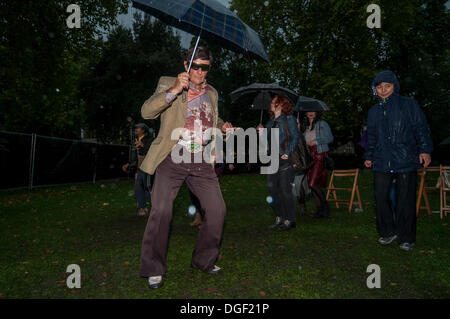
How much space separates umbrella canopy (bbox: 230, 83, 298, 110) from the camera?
7223mm

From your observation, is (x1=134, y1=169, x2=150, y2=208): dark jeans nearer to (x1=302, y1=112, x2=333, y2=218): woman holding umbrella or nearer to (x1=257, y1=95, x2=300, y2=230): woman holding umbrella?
(x1=257, y1=95, x2=300, y2=230): woman holding umbrella

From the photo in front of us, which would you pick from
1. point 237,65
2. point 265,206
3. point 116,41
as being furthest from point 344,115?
point 116,41

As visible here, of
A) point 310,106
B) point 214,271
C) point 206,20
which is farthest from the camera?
point 310,106

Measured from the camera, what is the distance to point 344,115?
25.4 metres

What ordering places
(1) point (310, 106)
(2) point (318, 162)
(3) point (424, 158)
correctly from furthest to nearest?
(1) point (310, 106), (2) point (318, 162), (3) point (424, 158)

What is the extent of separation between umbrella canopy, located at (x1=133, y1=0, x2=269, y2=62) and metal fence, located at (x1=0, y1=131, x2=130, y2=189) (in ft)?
36.8

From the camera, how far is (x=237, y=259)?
16.5 feet

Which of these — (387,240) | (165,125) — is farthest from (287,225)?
(165,125)

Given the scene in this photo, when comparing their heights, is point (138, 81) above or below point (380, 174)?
above

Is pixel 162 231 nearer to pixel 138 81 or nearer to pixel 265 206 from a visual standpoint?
pixel 265 206

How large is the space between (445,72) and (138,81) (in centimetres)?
2435

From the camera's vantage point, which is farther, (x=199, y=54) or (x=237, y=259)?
(x=237, y=259)

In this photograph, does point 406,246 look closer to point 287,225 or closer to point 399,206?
point 399,206

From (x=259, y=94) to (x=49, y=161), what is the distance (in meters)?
10.6
